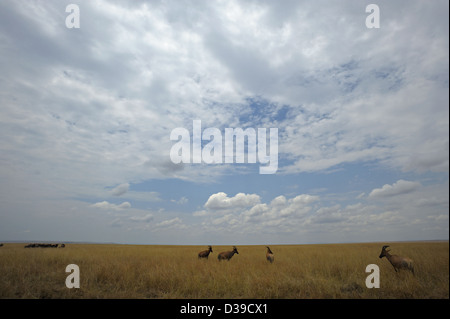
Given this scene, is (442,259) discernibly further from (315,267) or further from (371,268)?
(315,267)

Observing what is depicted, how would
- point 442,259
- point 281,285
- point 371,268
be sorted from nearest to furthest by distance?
1. point 281,285
2. point 371,268
3. point 442,259

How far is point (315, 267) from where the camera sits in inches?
545

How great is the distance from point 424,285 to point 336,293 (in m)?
4.09

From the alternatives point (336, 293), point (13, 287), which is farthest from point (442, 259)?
point (13, 287)
